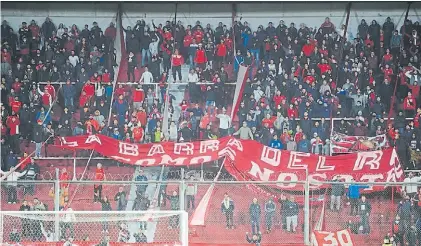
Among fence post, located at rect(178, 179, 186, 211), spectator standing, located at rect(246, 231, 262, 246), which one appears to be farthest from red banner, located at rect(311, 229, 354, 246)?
fence post, located at rect(178, 179, 186, 211)

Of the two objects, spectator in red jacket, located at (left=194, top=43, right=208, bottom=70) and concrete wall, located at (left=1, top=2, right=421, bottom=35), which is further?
concrete wall, located at (left=1, top=2, right=421, bottom=35)

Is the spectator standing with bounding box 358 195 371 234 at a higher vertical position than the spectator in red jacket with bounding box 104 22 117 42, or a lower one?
lower

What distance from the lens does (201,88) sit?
1236 inches

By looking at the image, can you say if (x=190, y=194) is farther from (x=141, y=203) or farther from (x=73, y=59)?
(x=73, y=59)

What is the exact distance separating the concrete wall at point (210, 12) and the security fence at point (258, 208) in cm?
1334

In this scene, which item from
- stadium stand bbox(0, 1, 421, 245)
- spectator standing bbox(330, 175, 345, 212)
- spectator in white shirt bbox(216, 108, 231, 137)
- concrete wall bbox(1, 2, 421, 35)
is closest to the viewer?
spectator standing bbox(330, 175, 345, 212)

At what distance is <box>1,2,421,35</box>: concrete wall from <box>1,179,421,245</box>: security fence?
1334cm

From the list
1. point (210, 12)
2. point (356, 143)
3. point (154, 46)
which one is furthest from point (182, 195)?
point (210, 12)

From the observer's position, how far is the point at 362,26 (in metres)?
33.5

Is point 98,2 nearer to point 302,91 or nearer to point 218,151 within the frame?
point 302,91

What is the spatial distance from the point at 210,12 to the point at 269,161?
11514 mm

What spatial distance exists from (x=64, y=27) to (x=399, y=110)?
11.8m

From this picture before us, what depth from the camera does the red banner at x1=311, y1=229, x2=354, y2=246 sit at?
19.9 m

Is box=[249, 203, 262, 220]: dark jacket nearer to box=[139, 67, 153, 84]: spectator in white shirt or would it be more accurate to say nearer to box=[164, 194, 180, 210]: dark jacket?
box=[164, 194, 180, 210]: dark jacket
